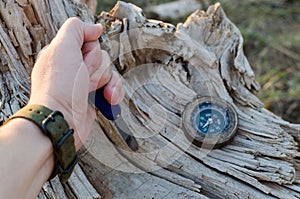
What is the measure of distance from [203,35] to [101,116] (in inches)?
30.2

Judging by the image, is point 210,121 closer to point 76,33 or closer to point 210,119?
point 210,119

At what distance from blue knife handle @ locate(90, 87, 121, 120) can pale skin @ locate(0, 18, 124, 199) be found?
25 millimetres

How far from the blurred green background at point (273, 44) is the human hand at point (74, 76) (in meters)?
2.24

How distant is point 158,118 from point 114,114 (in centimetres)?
28

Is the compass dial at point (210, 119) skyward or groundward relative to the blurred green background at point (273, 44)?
skyward

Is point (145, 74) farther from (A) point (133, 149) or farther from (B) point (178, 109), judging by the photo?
(A) point (133, 149)

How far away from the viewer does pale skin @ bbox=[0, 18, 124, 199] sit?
1.27 metres

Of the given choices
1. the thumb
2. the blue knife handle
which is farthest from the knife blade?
the thumb

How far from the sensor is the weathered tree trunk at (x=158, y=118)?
5.90 ft

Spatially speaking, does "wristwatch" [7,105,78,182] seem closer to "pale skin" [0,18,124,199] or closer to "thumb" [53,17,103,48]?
"pale skin" [0,18,124,199]

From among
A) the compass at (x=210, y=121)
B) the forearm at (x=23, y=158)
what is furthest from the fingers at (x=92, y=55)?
the compass at (x=210, y=121)

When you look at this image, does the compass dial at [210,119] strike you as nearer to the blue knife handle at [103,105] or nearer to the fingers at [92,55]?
the blue knife handle at [103,105]

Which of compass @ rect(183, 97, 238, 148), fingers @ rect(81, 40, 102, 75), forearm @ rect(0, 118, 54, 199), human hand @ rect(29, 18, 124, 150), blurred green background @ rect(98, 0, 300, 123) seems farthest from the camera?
blurred green background @ rect(98, 0, 300, 123)

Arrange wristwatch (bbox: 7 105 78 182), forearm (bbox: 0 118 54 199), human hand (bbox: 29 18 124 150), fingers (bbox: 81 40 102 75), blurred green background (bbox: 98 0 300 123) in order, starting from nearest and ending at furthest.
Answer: forearm (bbox: 0 118 54 199), wristwatch (bbox: 7 105 78 182), human hand (bbox: 29 18 124 150), fingers (bbox: 81 40 102 75), blurred green background (bbox: 98 0 300 123)
